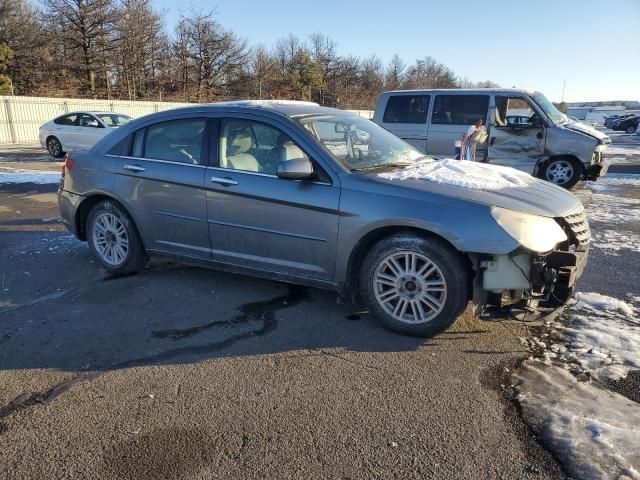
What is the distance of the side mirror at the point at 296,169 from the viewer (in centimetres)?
400

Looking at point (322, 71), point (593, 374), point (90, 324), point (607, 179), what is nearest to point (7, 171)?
point (90, 324)

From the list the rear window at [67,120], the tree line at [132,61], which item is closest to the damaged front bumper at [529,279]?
the rear window at [67,120]

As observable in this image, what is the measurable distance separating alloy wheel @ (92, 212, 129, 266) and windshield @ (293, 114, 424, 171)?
2.22 metres

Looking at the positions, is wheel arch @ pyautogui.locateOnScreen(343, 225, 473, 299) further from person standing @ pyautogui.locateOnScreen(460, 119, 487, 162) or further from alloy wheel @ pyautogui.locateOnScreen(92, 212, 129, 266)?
person standing @ pyautogui.locateOnScreen(460, 119, 487, 162)

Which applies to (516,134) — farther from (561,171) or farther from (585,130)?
(585,130)

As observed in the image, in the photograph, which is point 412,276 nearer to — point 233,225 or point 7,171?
point 233,225

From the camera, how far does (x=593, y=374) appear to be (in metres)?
3.30

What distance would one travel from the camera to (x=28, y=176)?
12109 mm

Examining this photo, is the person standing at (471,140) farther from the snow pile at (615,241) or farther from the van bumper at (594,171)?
the snow pile at (615,241)

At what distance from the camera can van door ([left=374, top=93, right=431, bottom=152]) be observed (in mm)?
11133

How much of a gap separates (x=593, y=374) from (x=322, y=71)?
6601 centimetres

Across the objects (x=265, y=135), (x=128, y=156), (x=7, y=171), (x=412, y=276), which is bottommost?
(x=7, y=171)

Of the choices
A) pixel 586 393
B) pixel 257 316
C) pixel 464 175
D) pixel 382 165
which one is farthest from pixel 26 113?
pixel 586 393

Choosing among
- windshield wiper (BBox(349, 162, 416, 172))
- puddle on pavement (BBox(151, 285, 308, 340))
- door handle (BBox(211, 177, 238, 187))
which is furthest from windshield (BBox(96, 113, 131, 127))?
windshield wiper (BBox(349, 162, 416, 172))
